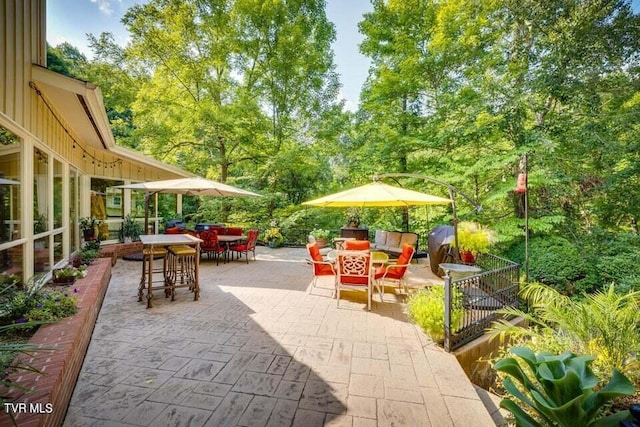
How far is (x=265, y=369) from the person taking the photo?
285 centimetres

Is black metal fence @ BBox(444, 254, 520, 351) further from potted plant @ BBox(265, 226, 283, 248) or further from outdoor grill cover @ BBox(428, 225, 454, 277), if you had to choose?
potted plant @ BBox(265, 226, 283, 248)

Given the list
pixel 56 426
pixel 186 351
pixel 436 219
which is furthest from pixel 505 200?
pixel 56 426

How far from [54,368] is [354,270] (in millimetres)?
3712

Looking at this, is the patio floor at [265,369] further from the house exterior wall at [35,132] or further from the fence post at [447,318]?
the house exterior wall at [35,132]

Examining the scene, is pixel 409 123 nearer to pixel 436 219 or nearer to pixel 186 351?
pixel 436 219

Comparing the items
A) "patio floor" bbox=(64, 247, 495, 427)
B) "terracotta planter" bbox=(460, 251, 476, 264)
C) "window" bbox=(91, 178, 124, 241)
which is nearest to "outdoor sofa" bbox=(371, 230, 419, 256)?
"terracotta planter" bbox=(460, 251, 476, 264)

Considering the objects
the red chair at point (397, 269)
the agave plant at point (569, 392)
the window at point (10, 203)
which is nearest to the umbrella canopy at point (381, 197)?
the red chair at point (397, 269)

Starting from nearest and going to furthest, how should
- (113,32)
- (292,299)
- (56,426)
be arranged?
(56,426) → (292,299) → (113,32)

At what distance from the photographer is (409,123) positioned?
429 inches

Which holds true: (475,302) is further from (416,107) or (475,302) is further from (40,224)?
(416,107)

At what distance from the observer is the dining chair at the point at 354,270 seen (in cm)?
470

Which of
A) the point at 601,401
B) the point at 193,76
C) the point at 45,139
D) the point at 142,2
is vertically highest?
the point at 142,2

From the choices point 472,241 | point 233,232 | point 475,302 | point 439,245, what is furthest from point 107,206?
point 472,241

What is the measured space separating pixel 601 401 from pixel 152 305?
5338 millimetres
